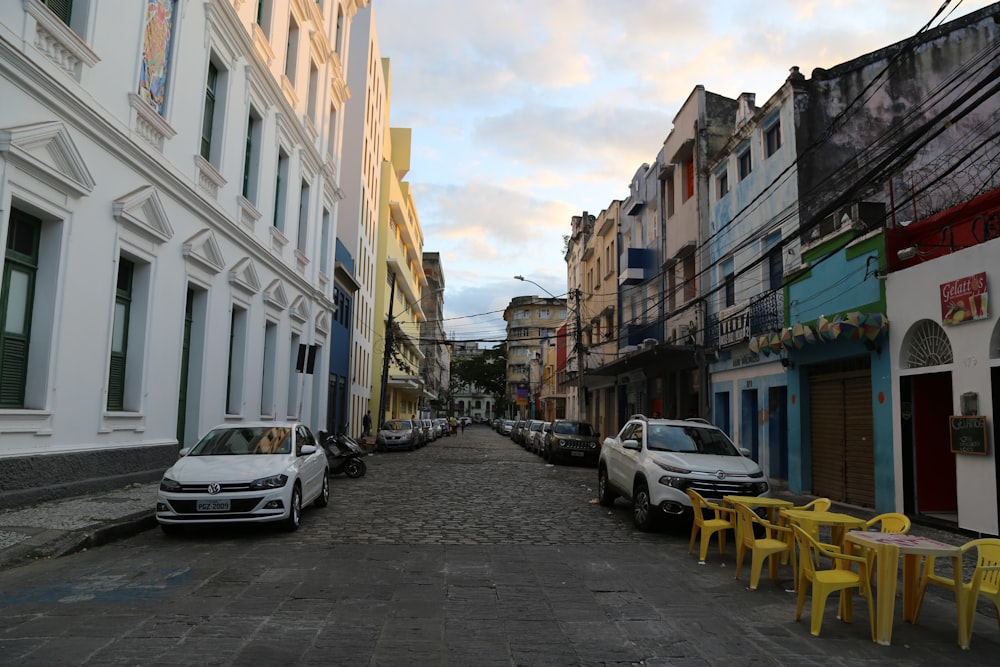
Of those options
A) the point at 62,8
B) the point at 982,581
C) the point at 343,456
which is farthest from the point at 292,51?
the point at 982,581

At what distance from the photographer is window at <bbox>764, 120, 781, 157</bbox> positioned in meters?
18.5

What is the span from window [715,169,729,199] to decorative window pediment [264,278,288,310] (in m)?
13.8

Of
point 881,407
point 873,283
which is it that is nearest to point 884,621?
point 881,407

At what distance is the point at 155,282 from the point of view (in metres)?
13.8

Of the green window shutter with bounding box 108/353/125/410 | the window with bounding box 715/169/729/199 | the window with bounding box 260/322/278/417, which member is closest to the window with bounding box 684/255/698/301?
the window with bounding box 715/169/729/199

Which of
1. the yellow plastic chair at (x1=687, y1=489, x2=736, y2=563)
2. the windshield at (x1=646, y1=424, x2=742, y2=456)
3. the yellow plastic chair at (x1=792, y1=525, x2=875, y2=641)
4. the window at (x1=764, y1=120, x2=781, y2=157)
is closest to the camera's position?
the yellow plastic chair at (x1=792, y1=525, x2=875, y2=641)

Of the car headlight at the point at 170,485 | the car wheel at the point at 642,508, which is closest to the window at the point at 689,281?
the car wheel at the point at 642,508

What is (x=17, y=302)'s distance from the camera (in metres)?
10.2

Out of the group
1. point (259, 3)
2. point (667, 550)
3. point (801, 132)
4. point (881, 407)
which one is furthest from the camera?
point (259, 3)

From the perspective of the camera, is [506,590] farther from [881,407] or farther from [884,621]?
[881,407]

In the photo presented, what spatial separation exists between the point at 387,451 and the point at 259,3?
68.2 ft

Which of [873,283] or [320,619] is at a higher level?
[873,283]

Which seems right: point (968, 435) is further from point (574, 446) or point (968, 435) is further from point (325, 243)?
point (325, 243)

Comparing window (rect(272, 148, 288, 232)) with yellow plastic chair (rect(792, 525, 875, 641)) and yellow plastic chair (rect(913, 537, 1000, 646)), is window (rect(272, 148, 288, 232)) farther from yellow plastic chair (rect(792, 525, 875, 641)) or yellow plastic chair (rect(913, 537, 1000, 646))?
yellow plastic chair (rect(913, 537, 1000, 646))
